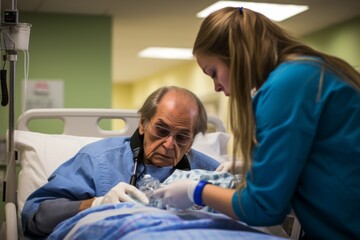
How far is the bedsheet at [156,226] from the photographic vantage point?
4.35 feet

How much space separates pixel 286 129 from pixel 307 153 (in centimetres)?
8

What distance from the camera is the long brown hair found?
138cm

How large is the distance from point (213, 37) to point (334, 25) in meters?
5.27

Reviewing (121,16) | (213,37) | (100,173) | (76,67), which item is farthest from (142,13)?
(213,37)

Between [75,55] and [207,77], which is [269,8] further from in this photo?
[207,77]

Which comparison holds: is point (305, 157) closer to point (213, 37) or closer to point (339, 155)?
point (339, 155)

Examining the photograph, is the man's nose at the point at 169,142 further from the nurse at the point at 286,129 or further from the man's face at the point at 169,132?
the nurse at the point at 286,129

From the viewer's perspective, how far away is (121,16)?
19.4 ft

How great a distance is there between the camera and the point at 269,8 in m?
5.75

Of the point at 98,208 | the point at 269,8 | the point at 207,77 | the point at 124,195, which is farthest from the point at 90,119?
the point at 207,77

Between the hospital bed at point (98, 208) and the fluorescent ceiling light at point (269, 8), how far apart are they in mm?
2755

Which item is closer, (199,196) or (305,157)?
(305,157)

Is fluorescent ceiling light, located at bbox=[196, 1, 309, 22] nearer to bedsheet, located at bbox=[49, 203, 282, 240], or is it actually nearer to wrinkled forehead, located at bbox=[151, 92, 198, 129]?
wrinkled forehead, located at bbox=[151, 92, 198, 129]

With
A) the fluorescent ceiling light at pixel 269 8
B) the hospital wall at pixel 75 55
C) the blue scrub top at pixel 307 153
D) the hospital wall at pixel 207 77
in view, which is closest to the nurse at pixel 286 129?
the blue scrub top at pixel 307 153
